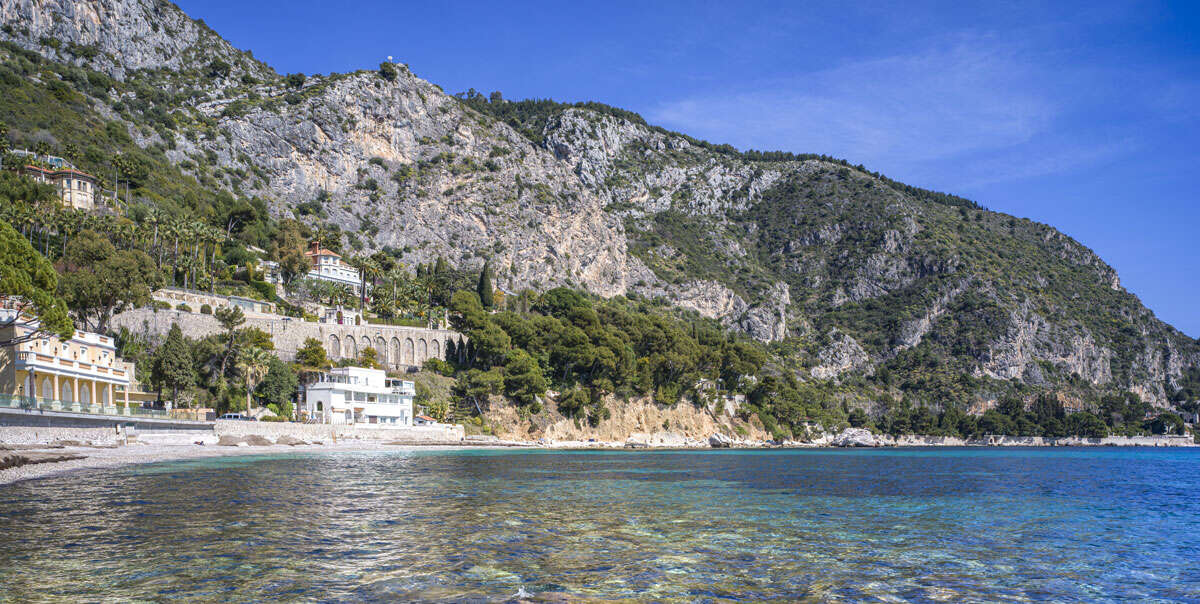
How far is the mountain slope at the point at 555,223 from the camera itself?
125 metres

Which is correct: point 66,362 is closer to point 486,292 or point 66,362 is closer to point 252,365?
point 252,365

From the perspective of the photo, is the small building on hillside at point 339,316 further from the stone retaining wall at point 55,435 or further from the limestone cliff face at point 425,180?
the limestone cliff face at point 425,180

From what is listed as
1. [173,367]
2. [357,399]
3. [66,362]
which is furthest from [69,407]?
[357,399]

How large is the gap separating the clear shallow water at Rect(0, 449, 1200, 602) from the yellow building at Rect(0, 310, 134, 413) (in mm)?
15067

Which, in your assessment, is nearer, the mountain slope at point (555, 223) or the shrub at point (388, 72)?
the mountain slope at point (555, 223)

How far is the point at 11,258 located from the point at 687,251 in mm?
154862

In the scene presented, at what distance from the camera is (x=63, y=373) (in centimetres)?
4462

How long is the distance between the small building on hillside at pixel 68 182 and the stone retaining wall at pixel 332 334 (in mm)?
28858

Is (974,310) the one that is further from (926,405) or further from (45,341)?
(45,341)

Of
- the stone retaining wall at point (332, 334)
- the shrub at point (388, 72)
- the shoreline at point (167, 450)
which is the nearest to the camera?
the shoreline at point (167, 450)

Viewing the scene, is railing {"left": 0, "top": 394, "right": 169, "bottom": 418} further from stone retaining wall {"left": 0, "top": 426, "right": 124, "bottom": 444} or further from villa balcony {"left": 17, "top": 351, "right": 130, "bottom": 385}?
villa balcony {"left": 17, "top": 351, "right": 130, "bottom": 385}

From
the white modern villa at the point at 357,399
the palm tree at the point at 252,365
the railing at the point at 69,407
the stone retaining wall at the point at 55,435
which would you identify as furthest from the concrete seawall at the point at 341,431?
the stone retaining wall at the point at 55,435

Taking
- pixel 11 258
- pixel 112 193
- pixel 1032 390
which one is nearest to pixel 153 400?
pixel 11 258

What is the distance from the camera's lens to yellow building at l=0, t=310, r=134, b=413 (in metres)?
41.9
